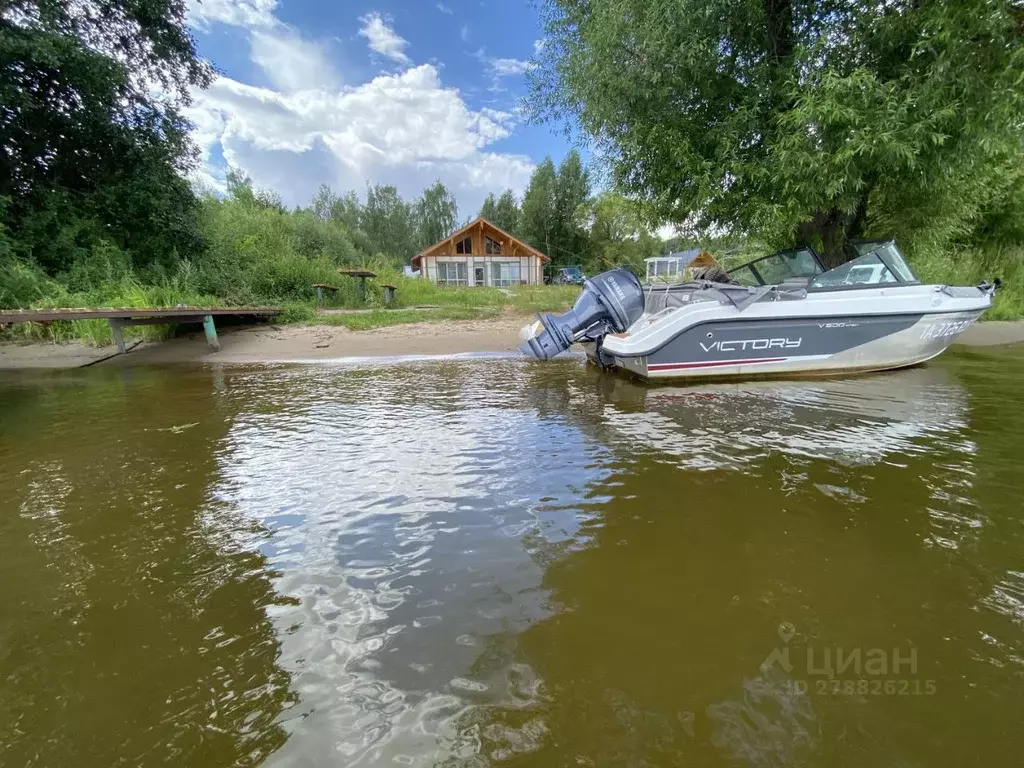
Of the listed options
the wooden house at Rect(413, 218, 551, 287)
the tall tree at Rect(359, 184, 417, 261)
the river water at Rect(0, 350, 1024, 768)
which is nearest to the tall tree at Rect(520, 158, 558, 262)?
the wooden house at Rect(413, 218, 551, 287)

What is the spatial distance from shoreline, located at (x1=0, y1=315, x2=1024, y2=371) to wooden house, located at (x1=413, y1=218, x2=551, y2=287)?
77.4ft

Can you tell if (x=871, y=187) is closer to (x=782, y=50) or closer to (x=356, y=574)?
(x=782, y=50)

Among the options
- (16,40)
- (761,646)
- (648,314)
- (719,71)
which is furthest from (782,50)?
(16,40)

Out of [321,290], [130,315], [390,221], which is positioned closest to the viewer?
[130,315]

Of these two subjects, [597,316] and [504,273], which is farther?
[504,273]

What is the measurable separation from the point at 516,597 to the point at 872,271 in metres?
7.02

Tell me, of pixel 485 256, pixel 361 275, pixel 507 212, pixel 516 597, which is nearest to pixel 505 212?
pixel 507 212

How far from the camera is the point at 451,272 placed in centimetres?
3556

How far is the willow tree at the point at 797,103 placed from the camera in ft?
19.2

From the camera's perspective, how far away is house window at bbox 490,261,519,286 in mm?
35188

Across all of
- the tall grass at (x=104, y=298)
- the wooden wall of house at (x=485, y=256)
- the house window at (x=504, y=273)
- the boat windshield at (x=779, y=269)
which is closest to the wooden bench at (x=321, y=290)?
the tall grass at (x=104, y=298)

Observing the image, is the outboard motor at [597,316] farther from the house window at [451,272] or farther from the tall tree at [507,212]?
the tall tree at [507,212]

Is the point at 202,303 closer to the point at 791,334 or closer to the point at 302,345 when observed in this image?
the point at 302,345

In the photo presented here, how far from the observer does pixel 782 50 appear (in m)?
7.60
